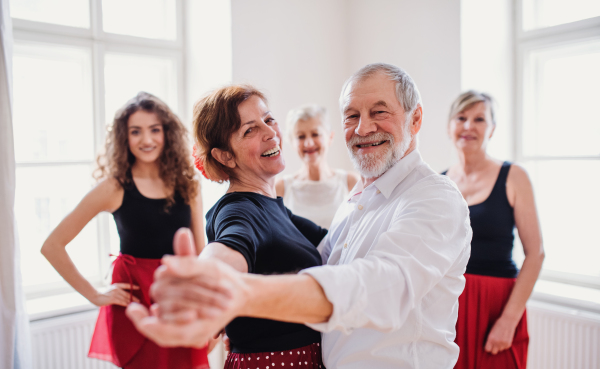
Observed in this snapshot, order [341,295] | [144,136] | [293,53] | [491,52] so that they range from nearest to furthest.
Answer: [341,295] < [144,136] < [491,52] < [293,53]

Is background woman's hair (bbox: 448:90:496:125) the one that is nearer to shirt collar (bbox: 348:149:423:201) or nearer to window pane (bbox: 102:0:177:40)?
shirt collar (bbox: 348:149:423:201)

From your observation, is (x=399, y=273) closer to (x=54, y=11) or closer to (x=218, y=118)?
(x=218, y=118)

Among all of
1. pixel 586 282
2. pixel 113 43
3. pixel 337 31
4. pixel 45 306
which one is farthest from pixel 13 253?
pixel 586 282

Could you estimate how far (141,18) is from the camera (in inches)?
127

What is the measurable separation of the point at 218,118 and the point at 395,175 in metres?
0.58

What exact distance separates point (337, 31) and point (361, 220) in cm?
287

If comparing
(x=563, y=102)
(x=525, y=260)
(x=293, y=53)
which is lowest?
(x=525, y=260)

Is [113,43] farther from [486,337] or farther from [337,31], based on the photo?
[486,337]

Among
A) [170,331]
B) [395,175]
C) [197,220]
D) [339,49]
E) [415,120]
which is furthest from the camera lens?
[339,49]

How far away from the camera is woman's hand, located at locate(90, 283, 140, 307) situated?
208 cm

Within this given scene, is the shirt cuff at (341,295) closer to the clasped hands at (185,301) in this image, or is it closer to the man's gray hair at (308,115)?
the clasped hands at (185,301)

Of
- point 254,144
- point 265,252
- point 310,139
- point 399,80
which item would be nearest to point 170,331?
point 265,252

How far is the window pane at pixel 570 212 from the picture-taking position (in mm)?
2811

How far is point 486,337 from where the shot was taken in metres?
2.02
